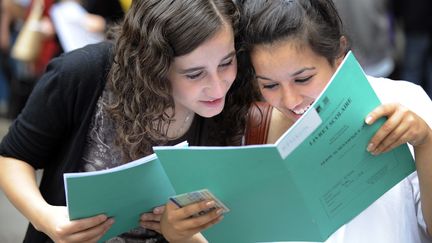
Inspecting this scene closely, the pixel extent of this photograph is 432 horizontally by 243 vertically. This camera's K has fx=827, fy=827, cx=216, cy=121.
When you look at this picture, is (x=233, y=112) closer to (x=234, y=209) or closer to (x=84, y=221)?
(x=234, y=209)

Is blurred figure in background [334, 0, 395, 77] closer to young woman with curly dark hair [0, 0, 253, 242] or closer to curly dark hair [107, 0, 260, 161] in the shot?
young woman with curly dark hair [0, 0, 253, 242]

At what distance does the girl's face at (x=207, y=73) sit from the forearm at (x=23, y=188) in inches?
18.5

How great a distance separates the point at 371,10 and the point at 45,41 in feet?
6.70

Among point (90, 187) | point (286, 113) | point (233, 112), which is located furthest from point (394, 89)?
point (90, 187)

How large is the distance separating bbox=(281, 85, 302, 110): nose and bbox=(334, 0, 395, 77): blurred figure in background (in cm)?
247

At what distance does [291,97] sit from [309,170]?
0.84ft

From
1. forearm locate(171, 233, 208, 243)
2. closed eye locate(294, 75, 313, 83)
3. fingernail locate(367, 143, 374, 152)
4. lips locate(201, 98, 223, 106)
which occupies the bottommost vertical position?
forearm locate(171, 233, 208, 243)

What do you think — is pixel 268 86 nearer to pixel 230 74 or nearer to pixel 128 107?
pixel 230 74

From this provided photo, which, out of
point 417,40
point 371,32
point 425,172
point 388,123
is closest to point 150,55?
point 388,123

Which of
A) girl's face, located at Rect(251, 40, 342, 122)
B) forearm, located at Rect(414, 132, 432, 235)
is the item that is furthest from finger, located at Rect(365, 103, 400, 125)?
Result: girl's face, located at Rect(251, 40, 342, 122)

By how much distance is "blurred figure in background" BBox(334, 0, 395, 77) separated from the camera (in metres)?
4.60

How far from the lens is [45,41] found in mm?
5238

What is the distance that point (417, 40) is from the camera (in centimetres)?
587

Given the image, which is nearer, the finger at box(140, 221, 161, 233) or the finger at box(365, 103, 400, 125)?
the finger at box(365, 103, 400, 125)
